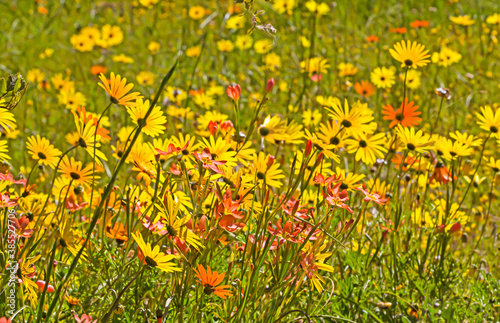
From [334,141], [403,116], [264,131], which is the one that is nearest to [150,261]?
[264,131]

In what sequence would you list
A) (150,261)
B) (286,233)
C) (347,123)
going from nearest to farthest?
(150,261) → (286,233) → (347,123)

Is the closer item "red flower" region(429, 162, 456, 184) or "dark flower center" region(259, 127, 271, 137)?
"dark flower center" region(259, 127, 271, 137)

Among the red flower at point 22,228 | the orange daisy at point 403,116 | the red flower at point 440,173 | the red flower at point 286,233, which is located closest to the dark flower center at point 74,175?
the red flower at point 22,228

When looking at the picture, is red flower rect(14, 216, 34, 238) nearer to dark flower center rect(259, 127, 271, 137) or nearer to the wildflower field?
the wildflower field

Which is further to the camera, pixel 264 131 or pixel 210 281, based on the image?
pixel 264 131

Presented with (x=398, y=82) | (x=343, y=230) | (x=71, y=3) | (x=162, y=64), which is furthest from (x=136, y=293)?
(x=71, y=3)

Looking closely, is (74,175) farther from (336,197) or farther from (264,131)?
(336,197)

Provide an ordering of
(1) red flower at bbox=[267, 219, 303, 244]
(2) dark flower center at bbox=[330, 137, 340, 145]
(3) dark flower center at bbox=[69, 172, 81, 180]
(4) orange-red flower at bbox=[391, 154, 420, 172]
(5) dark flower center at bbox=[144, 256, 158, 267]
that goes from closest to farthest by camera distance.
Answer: (5) dark flower center at bbox=[144, 256, 158, 267] → (1) red flower at bbox=[267, 219, 303, 244] → (2) dark flower center at bbox=[330, 137, 340, 145] → (3) dark flower center at bbox=[69, 172, 81, 180] → (4) orange-red flower at bbox=[391, 154, 420, 172]

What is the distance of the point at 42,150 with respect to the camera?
122cm

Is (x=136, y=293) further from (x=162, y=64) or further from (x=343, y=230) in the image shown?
(x=162, y=64)

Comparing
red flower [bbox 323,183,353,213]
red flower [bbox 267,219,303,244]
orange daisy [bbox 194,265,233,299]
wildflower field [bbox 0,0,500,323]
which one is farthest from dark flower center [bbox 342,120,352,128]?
orange daisy [bbox 194,265,233,299]

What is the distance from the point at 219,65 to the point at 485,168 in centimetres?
200

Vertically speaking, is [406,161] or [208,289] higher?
[406,161]

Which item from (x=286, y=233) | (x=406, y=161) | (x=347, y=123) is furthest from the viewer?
(x=406, y=161)
